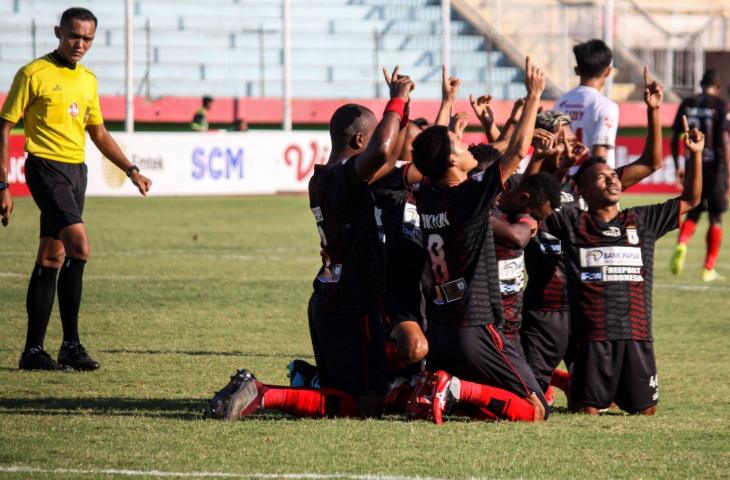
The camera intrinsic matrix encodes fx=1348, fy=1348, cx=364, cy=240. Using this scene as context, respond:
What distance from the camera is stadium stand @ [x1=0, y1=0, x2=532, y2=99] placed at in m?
31.7

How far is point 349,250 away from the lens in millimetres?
6824

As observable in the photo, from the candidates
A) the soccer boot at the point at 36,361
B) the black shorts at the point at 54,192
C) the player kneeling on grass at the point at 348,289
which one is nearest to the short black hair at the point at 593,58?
the player kneeling on grass at the point at 348,289

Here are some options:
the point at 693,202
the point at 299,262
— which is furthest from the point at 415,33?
the point at 693,202

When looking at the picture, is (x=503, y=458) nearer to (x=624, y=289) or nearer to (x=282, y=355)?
(x=624, y=289)

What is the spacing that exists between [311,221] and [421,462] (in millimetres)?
15903

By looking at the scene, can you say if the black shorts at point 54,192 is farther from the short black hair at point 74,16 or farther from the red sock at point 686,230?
the red sock at point 686,230

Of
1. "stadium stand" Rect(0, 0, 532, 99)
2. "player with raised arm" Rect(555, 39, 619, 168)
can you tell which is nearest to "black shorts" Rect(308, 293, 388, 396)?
"player with raised arm" Rect(555, 39, 619, 168)

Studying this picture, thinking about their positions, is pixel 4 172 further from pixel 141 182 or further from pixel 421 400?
pixel 421 400

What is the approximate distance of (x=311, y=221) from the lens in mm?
21375

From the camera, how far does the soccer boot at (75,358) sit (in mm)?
8383

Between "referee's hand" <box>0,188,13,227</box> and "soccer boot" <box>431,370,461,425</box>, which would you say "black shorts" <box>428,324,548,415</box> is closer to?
"soccer boot" <box>431,370,461,425</box>

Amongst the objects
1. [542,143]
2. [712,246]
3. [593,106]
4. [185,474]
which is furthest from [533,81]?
[712,246]

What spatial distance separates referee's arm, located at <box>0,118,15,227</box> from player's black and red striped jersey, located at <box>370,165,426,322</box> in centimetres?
260

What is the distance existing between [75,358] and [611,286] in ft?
11.0
